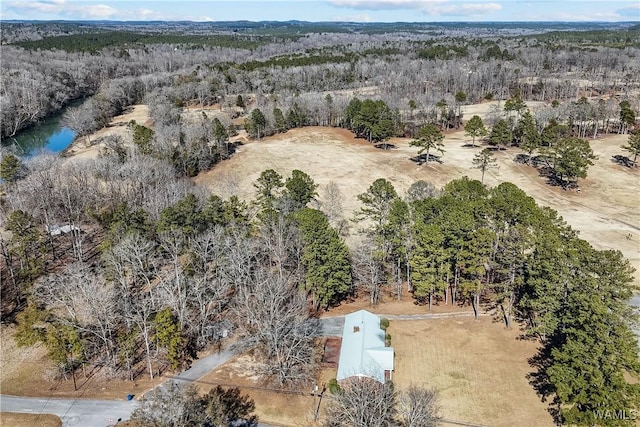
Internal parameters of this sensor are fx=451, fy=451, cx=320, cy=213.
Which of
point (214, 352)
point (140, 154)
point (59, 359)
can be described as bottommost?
point (214, 352)

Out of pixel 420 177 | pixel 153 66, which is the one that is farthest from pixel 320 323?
pixel 153 66

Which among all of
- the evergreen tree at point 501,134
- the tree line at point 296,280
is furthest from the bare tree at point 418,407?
the evergreen tree at point 501,134

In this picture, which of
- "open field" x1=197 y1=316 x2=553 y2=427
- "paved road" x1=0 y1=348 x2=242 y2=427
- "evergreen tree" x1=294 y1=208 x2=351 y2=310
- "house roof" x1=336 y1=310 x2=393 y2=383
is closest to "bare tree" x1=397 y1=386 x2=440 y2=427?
"open field" x1=197 y1=316 x2=553 y2=427

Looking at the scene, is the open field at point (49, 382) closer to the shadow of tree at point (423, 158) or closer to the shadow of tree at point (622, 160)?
the shadow of tree at point (423, 158)

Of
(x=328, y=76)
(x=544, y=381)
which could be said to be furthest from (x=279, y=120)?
(x=544, y=381)

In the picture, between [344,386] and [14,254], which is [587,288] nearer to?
[344,386]

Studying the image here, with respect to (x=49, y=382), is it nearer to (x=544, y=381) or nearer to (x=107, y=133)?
(x=544, y=381)
